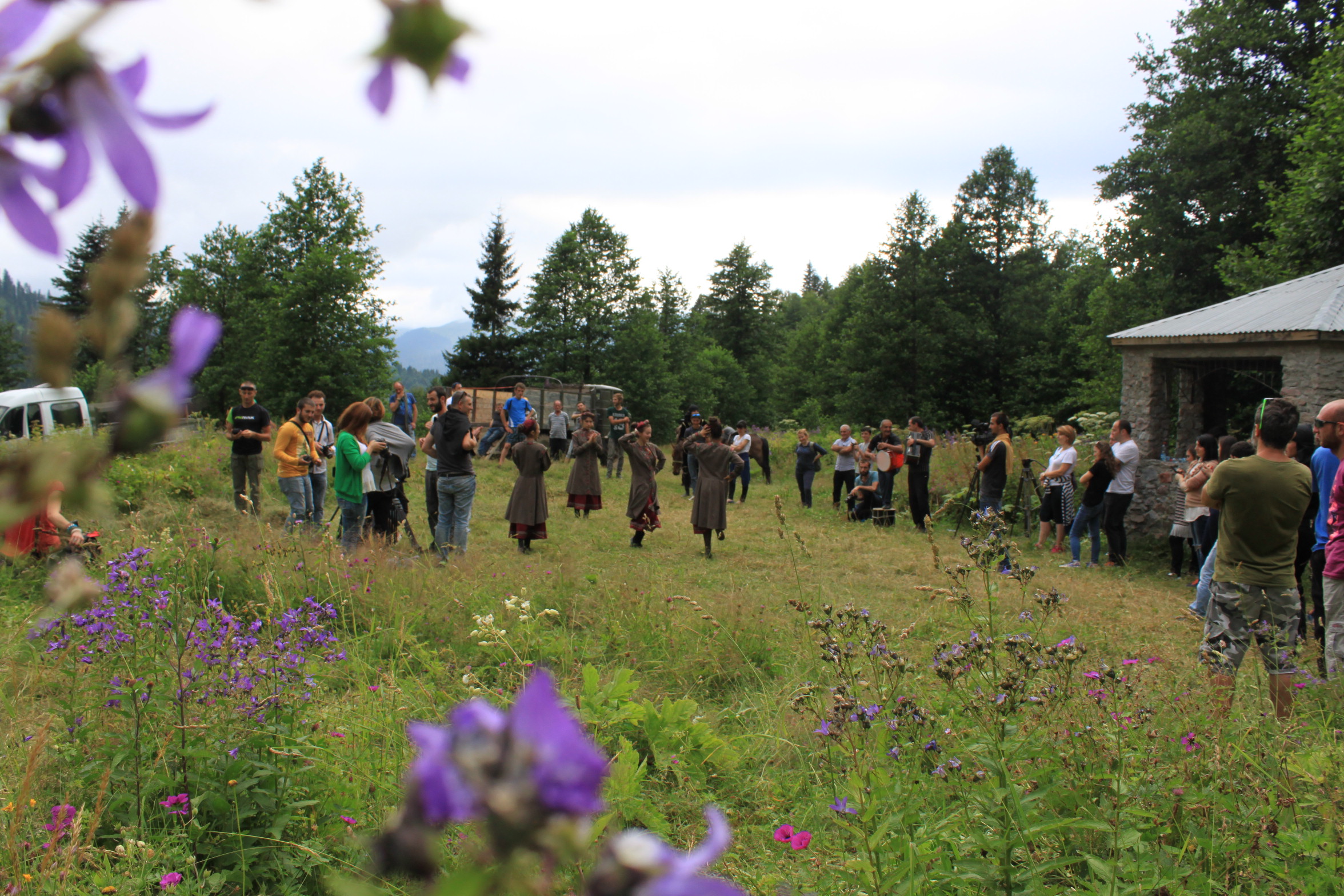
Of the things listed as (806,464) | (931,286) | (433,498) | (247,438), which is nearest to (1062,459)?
(806,464)

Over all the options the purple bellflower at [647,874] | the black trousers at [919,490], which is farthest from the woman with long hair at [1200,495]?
the purple bellflower at [647,874]

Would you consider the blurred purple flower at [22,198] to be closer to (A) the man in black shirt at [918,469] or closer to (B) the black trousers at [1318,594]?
(B) the black trousers at [1318,594]

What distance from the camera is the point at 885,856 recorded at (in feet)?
8.77

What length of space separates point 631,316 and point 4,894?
44.7 meters

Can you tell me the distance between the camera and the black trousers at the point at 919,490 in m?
12.8

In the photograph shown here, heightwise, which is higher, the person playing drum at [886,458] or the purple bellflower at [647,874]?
the purple bellflower at [647,874]

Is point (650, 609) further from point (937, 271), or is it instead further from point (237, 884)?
point (937, 271)

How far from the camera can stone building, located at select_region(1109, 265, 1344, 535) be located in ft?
33.7

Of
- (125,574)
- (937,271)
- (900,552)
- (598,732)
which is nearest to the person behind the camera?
(125,574)

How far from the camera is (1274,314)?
11383 millimetres

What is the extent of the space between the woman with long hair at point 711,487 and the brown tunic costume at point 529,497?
1872mm

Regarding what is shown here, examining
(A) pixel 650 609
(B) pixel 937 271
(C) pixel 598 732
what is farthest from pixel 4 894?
(B) pixel 937 271

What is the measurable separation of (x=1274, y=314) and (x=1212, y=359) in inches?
76.9

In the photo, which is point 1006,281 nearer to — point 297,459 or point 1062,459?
point 1062,459
